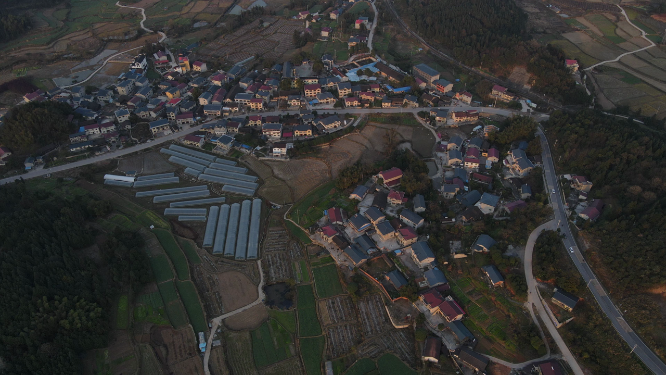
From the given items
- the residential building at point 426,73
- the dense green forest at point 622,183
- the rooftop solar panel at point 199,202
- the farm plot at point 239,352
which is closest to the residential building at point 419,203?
the dense green forest at point 622,183

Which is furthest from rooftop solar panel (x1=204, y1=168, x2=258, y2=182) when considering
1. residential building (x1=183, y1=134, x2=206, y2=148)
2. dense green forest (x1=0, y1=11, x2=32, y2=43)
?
dense green forest (x1=0, y1=11, x2=32, y2=43)

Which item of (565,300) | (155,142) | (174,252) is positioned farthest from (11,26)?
(565,300)

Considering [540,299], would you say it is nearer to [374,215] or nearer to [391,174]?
[374,215]

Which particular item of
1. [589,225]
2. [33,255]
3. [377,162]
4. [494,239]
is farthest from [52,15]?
[589,225]

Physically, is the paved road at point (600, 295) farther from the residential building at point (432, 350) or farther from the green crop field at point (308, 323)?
the green crop field at point (308, 323)

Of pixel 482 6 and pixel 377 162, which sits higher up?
pixel 482 6

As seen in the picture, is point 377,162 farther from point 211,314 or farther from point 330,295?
point 211,314

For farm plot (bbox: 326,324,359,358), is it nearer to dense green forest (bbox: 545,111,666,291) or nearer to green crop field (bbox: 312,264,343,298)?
green crop field (bbox: 312,264,343,298)
